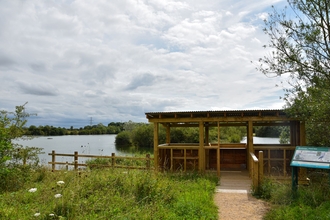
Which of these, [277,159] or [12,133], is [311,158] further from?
[12,133]

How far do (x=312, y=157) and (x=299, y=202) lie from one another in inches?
48.4

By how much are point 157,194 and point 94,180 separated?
5.30ft


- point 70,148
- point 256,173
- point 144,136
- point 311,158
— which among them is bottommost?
point 70,148

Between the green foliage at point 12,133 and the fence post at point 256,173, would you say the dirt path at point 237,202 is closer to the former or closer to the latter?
the fence post at point 256,173

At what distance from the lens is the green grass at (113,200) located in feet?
16.0

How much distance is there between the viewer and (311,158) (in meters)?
6.48

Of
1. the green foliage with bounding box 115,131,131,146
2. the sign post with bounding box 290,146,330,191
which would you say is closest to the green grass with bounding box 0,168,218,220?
the sign post with bounding box 290,146,330,191

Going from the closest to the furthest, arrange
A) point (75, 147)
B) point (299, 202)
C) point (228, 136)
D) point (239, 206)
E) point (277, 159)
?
1. point (299, 202)
2. point (239, 206)
3. point (277, 159)
4. point (75, 147)
5. point (228, 136)

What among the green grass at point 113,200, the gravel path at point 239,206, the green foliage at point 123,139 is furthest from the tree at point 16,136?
the green foliage at point 123,139

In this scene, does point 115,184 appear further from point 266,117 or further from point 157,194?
point 266,117

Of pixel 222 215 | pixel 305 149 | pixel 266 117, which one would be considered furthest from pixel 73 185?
pixel 266 117

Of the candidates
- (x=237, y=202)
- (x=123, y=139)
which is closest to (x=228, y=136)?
(x=123, y=139)

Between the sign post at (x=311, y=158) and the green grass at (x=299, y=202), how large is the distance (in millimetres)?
282

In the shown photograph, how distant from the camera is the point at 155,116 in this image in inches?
456
